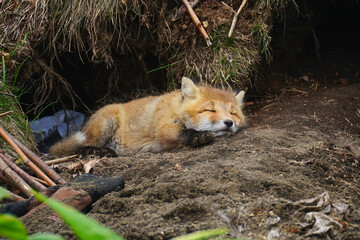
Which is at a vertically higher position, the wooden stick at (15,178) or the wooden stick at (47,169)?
the wooden stick at (15,178)

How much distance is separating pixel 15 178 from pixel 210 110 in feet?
8.04

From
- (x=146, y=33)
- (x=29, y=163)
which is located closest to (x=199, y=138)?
(x=29, y=163)

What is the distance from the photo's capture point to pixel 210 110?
4.75 m

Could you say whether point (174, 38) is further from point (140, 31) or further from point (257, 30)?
point (257, 30)

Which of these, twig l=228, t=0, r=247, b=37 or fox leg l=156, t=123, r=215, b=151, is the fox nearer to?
fox leg l=156, t=123, r=215, b=151

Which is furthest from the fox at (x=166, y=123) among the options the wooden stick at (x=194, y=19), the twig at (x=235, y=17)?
the twig at (x=235, y=17)

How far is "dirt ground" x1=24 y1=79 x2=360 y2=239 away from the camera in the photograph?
82.4 inches

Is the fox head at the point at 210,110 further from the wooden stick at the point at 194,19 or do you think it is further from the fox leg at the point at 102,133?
the fox leg at the point at 102,133

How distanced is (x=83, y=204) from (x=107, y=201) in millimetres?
152

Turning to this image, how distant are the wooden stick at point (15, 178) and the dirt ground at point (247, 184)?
0.66 metres

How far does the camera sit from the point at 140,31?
18.0 feet

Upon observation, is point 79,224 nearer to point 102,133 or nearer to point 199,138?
point 199,138

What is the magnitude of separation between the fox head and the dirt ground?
21 centimetres

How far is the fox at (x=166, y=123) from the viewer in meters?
4.66
